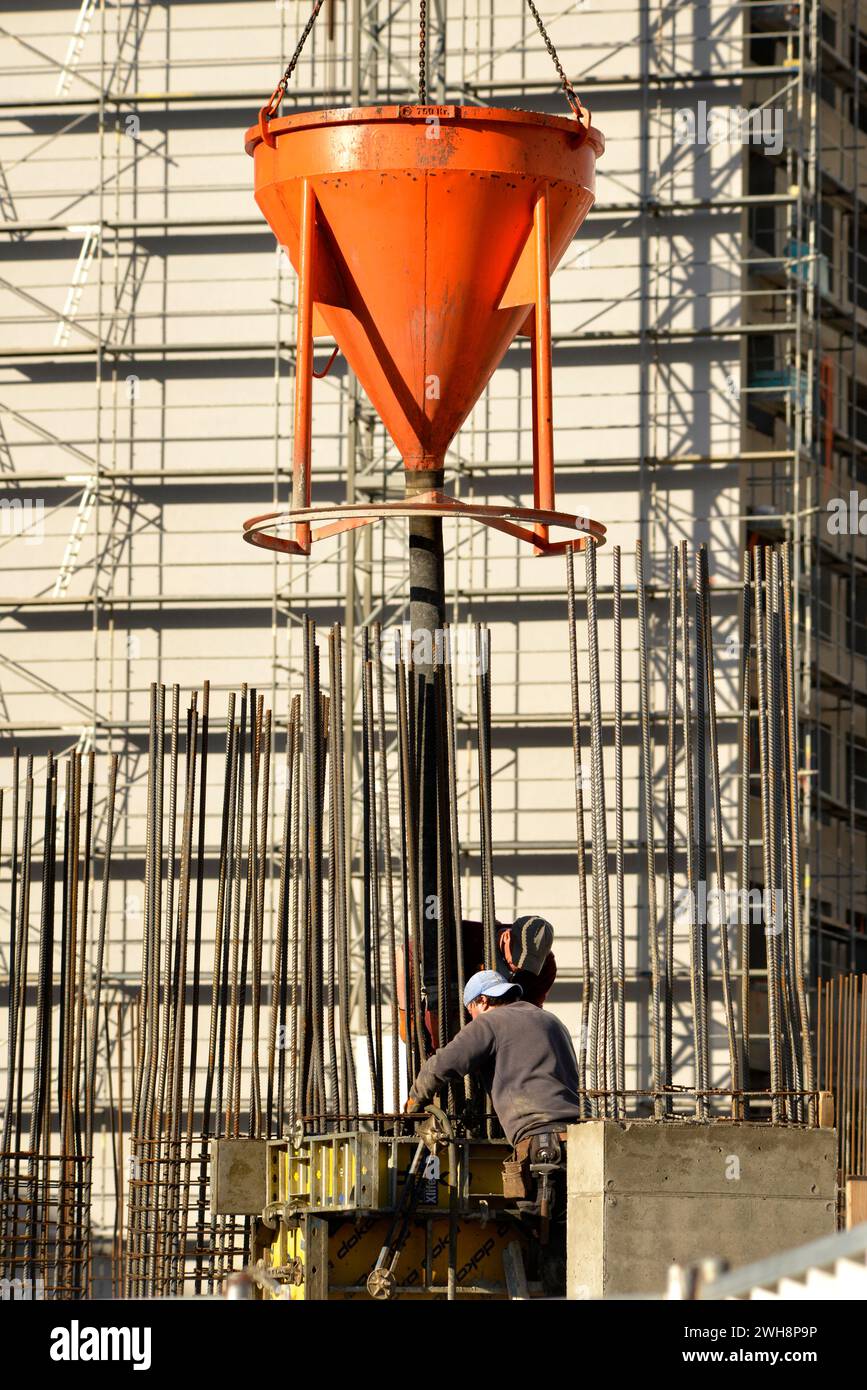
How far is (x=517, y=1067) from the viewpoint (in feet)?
33.5

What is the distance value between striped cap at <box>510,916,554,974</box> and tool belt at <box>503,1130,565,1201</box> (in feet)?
5.59

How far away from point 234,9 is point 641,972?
14283 millimetres

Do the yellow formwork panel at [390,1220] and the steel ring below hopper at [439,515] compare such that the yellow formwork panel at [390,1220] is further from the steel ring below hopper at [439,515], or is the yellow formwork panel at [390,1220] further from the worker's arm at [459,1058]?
the steel ring below hopper at [439,515]

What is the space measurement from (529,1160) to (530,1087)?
0.30 metres

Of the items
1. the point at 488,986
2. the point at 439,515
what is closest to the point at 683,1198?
the point at 488,986

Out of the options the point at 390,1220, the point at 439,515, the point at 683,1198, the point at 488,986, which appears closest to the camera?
the point at 683,1198

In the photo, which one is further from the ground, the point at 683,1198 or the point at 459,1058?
the point at 459,1058

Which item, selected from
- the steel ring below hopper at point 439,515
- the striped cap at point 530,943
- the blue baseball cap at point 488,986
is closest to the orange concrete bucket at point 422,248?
the steel ring below hopper at point 439,515

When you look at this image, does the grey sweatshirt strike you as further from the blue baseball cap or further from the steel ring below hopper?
the steel ring below hopper

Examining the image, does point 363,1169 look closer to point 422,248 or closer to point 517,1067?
point 517,1067

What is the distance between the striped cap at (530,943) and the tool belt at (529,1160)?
5.59 feet

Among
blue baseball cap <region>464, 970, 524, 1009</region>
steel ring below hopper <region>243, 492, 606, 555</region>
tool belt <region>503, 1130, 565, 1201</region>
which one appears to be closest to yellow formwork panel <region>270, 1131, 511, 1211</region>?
tool belt <region>503, 1130, 565, 1201</region>
